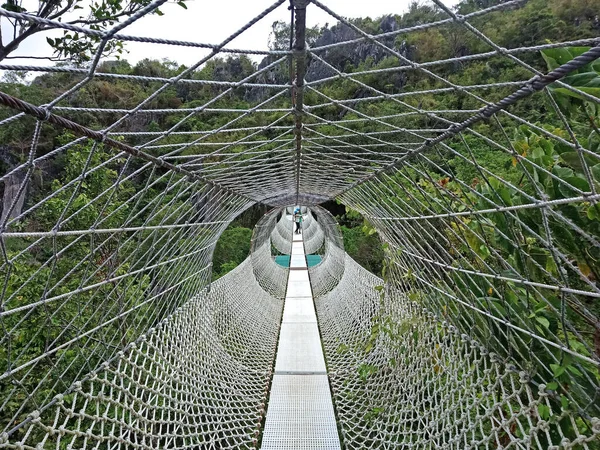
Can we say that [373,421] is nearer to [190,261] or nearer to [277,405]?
[277,405]

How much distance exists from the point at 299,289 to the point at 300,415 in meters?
3.46

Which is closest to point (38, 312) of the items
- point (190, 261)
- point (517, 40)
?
point (190, 261)

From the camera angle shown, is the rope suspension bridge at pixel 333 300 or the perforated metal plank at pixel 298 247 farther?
the perforated metal plank at pixel 298 247

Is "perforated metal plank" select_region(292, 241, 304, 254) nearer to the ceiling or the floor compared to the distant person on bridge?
nearer to the floor

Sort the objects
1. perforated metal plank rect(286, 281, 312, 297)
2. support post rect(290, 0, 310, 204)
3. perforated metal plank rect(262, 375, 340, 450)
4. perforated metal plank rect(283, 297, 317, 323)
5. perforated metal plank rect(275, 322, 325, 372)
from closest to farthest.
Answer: support post rect(290, 0, 310, 204), perforated metal plank rect(262, 375, 340, 450), perforated metal plank rect(275, 322, 325, 372), perforated metal plank rect(283, 297, 317, 323), perforated metal plank rect(286, 281, 312, 297)

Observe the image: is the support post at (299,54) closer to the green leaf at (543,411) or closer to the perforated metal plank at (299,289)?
the green leaf at (543,411)

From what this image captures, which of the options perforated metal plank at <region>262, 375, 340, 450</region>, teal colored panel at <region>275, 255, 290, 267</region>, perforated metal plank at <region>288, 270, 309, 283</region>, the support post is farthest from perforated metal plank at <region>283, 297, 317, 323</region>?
the support post

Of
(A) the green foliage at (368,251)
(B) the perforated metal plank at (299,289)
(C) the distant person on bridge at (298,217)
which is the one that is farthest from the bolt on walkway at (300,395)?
(C) the distant person on bridge at (298,217)

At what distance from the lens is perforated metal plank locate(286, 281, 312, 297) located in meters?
5.69

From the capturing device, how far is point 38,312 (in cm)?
253

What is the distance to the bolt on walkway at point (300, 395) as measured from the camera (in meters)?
2.32

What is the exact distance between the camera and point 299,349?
3.67 meters

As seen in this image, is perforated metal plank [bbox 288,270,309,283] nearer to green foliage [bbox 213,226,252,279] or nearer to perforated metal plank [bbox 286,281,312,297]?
perforated metal plank [bbox 286,281,312,297]

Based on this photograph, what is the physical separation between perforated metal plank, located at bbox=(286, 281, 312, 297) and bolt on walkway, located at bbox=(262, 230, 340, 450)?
945 mm
